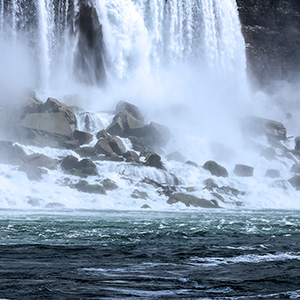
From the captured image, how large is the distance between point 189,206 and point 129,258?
70.7ft

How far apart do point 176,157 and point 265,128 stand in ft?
49.6

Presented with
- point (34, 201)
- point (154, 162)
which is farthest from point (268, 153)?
point (34, 201)

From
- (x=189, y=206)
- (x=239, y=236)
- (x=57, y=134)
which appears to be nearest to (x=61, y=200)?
(x=189, y=206)

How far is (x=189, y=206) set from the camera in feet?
99.2

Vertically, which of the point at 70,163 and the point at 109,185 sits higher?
the point at 70,163

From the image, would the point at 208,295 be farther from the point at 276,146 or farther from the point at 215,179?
the point at 276,146

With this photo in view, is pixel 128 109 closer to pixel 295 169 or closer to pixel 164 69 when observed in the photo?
pixel 164 69

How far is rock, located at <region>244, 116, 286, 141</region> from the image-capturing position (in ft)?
171

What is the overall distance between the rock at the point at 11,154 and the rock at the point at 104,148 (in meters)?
6.18

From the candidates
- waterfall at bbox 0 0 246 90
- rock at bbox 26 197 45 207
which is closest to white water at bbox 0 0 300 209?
waterfall at bbox 0 0 246 90

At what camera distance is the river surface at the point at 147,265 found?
602 centimetres

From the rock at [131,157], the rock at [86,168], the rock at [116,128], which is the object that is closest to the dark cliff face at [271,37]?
the rock at [116,128]

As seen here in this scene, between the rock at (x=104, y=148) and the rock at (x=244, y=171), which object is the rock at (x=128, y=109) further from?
the rock at (x=244, y=171)

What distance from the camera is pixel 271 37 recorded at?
68.9 meters
